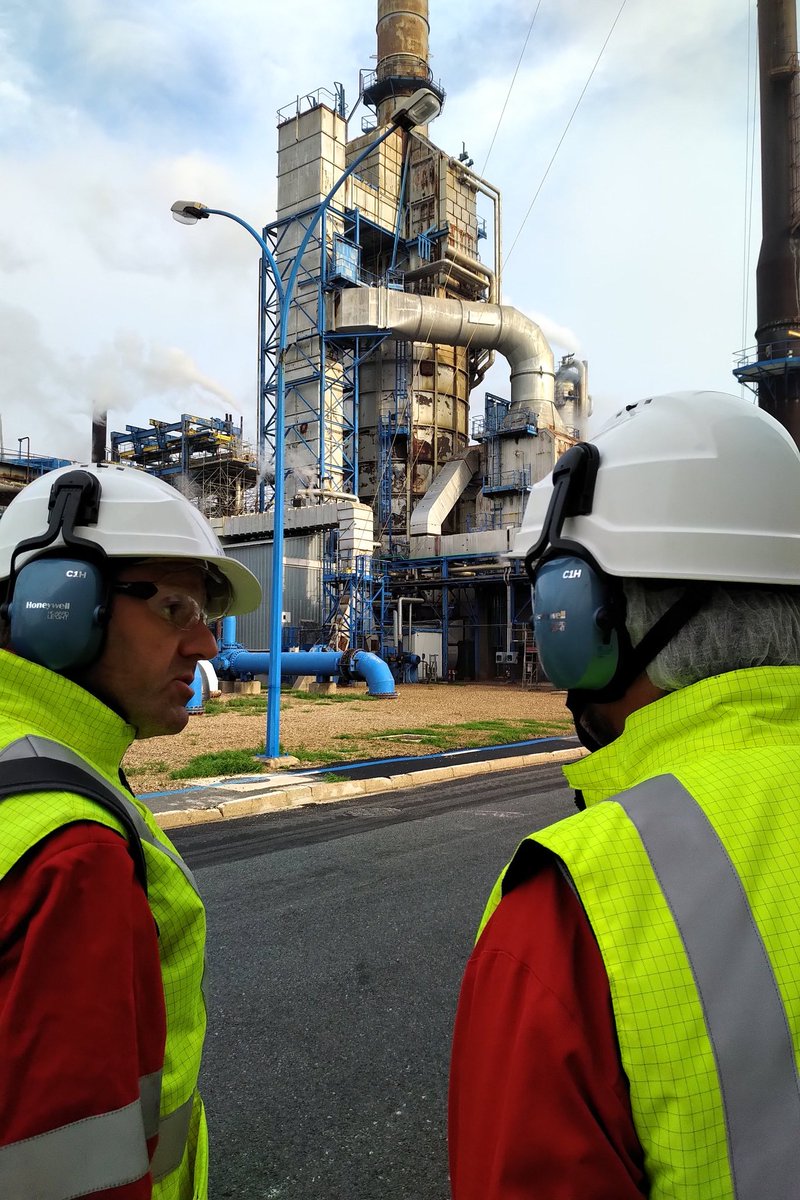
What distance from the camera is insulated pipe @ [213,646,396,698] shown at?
22.2 m

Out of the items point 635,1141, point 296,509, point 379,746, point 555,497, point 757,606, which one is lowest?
point 379,746

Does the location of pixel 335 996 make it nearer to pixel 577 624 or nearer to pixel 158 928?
pixel 158 928

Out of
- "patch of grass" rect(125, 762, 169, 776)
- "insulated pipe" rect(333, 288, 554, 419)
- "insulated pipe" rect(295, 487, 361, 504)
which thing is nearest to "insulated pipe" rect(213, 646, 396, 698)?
"insulated pipe" rect(295, 487, 361, 504)

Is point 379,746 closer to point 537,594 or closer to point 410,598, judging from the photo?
point 537,594

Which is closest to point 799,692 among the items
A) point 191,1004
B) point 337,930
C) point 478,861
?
point 191,1004

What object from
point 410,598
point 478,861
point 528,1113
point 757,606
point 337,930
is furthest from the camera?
point 410,598

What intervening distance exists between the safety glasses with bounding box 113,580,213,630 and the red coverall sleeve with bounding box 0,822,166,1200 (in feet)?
2.52

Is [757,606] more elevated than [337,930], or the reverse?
[757,606]

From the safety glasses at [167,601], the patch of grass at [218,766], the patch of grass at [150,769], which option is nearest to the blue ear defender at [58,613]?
the safety glasses at [167,601]

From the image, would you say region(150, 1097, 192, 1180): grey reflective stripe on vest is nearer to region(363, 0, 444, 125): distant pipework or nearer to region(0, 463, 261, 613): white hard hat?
region(0, 463, 261, 613): white hard hat

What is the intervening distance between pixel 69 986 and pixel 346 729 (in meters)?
14.0

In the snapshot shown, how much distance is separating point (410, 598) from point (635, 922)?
110ft

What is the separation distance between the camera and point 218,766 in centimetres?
1021

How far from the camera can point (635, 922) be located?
2.89 ft
